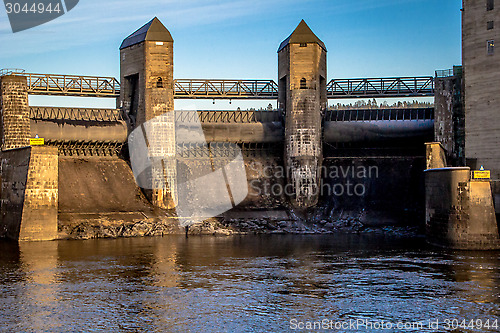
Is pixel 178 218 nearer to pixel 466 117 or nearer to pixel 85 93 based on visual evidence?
pixel 85 93

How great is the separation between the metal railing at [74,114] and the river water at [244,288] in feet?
64.7

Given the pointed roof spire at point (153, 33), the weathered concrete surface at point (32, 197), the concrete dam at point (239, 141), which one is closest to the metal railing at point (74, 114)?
the concrete dam at point (239, 141)

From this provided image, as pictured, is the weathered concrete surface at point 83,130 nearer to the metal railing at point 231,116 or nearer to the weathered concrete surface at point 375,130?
the metal railing at point 231,116

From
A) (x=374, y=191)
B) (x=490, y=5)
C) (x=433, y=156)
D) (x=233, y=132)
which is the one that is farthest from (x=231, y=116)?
(x=490, y=5)

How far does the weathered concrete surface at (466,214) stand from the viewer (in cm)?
4884

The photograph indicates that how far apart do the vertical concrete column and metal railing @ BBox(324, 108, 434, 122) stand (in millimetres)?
31259

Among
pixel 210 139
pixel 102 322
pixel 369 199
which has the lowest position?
pixel 102 322

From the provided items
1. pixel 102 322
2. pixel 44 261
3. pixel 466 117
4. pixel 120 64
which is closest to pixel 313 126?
pixel 466 117

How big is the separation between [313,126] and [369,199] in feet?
31.0

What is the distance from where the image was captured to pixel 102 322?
1139 inches

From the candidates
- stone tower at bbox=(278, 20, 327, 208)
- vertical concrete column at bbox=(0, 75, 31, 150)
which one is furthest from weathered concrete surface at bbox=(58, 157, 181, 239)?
stone tower at bbox=(278, 20, 327, 208)

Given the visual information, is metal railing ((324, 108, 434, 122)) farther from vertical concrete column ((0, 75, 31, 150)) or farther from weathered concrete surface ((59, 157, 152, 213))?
vertical concrete column ((0, 75, 31, 150))

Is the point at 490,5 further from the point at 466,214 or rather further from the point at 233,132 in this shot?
the point at 233,132

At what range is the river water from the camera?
2900cm
